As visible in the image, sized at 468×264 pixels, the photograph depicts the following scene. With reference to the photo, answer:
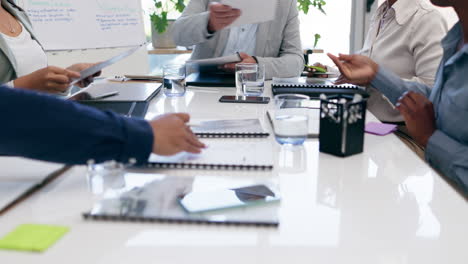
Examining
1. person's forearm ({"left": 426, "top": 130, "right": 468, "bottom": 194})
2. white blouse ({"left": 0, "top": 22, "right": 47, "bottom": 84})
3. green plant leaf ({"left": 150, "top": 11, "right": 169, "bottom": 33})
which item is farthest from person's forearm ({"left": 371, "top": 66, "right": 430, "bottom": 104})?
green plant leaf ({"left": 150, "top": 11, "right": 169, "bottom": 33})

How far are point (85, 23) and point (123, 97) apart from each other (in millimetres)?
1875

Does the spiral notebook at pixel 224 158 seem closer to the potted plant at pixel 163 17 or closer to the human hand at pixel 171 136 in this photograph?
the human hand at pixel 171 136

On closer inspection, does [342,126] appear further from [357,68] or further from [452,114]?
[357,68]

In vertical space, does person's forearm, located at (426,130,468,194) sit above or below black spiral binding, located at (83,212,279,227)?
below

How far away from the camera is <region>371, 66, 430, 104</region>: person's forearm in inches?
55.9

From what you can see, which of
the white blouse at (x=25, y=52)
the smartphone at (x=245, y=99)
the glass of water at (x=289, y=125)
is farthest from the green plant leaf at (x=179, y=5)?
the glass of water at (x=289, y=125)

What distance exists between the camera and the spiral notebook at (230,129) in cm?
102

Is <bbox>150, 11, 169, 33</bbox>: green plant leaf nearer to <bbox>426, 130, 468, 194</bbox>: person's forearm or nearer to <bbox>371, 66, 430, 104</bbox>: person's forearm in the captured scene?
<bbox>371, 66, 430, 104</bbox>: person's forearm

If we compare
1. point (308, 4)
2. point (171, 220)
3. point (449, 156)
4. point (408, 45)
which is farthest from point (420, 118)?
point (308, 4)

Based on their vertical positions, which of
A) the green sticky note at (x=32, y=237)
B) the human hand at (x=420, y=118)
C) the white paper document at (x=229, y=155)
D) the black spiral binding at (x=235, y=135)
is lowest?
the human hand at (x=420, y=118)

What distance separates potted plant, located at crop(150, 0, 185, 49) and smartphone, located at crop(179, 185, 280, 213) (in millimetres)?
2567

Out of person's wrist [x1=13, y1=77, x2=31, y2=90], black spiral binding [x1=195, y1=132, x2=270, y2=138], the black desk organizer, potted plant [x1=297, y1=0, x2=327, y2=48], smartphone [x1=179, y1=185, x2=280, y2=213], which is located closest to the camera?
smartphone [x1=179, y1=185, x2=280, y2=213]

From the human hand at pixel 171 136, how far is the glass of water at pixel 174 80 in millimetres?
742

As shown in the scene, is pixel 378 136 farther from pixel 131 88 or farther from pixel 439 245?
pixel 131 88
